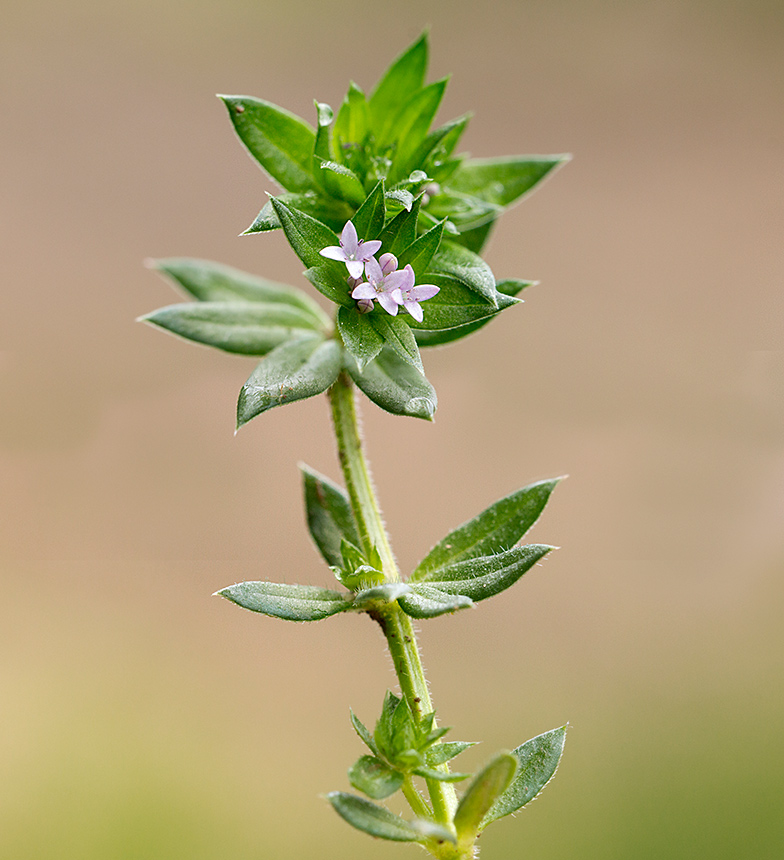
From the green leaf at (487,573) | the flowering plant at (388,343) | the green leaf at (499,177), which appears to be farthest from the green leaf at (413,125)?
the green leaf at (487,573)

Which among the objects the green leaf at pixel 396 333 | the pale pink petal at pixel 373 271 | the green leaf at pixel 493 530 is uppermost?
the pale pink petal at pixel 373 271

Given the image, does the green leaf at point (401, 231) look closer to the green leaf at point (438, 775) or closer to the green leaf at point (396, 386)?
the green leaf at point (396, 386)

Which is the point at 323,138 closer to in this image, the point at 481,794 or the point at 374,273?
the point at 374,273

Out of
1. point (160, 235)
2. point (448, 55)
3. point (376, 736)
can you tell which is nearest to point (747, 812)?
point (376, 736)

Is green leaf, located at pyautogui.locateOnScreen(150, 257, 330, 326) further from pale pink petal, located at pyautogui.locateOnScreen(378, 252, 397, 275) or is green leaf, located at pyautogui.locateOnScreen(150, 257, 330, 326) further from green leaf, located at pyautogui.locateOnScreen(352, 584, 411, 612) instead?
green leaf, located at pyautogui.locateOnScreen(352, 584, 411, 612)

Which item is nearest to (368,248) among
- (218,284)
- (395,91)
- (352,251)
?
(352,251)
